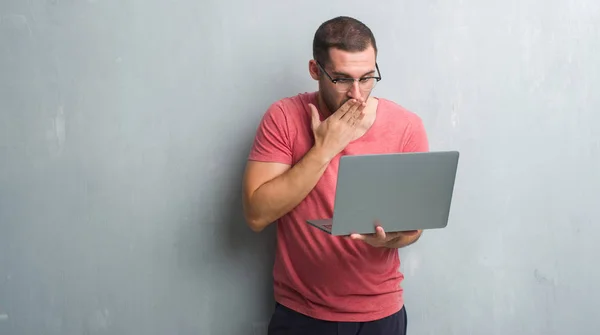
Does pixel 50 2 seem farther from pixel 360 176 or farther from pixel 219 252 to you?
pixel 360 176

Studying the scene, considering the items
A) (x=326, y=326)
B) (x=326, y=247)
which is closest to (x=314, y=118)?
(x=326, y=247)

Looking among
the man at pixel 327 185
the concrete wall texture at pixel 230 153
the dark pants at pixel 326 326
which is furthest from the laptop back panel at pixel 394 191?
the concrete wall texture at pixel 230 153

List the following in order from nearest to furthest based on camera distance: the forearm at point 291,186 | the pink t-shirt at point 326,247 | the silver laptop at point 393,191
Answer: the silver laptop at point 393,191 → the forearm at point 291,186 → the pink t-shirt at point 326,247

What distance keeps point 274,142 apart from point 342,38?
0.30 m

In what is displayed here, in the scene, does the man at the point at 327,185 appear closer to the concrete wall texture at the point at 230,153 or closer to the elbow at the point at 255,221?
the elbow at the point at 255,221

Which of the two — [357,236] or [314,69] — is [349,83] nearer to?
[314,69]

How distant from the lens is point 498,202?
222 centimetres

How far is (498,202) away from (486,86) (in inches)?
14.0

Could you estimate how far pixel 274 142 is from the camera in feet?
5.75

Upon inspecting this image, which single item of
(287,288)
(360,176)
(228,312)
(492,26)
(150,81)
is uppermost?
(492,26)

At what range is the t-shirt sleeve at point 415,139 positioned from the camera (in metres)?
1.83

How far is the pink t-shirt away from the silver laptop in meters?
0.18

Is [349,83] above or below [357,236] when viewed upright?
above

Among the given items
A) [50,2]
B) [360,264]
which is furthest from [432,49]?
[50,2]
